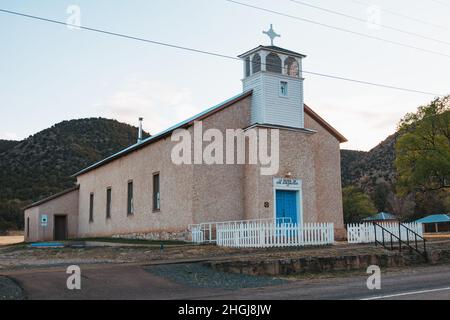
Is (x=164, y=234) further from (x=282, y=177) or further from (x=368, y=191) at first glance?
(x=368, y=191)

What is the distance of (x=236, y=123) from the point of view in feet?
78.9

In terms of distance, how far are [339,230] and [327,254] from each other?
1062 centimetres

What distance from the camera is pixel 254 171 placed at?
23.1 metres

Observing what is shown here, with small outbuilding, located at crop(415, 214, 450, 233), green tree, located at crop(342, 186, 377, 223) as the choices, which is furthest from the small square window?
green tree, located at crop(342, 186, 377, 223)

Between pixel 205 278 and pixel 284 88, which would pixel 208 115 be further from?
pixel 205 278

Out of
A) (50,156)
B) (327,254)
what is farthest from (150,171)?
(50,156)

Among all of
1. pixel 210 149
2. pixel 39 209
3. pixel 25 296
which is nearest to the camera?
pixel 25 296

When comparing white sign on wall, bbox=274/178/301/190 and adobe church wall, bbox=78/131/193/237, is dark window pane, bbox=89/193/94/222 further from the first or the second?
white sign on wall, bbox=274/178/301/190

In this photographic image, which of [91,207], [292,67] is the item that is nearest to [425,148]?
[292,67]

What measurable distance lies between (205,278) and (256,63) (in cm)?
1366

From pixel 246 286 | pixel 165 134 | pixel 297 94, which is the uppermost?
pixel 297 94

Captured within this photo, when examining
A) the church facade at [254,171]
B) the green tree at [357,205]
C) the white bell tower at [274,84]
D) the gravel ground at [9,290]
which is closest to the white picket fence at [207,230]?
the church facade at [254,171]

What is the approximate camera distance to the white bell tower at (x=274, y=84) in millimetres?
23875

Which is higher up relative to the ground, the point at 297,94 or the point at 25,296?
the point at 297,94
